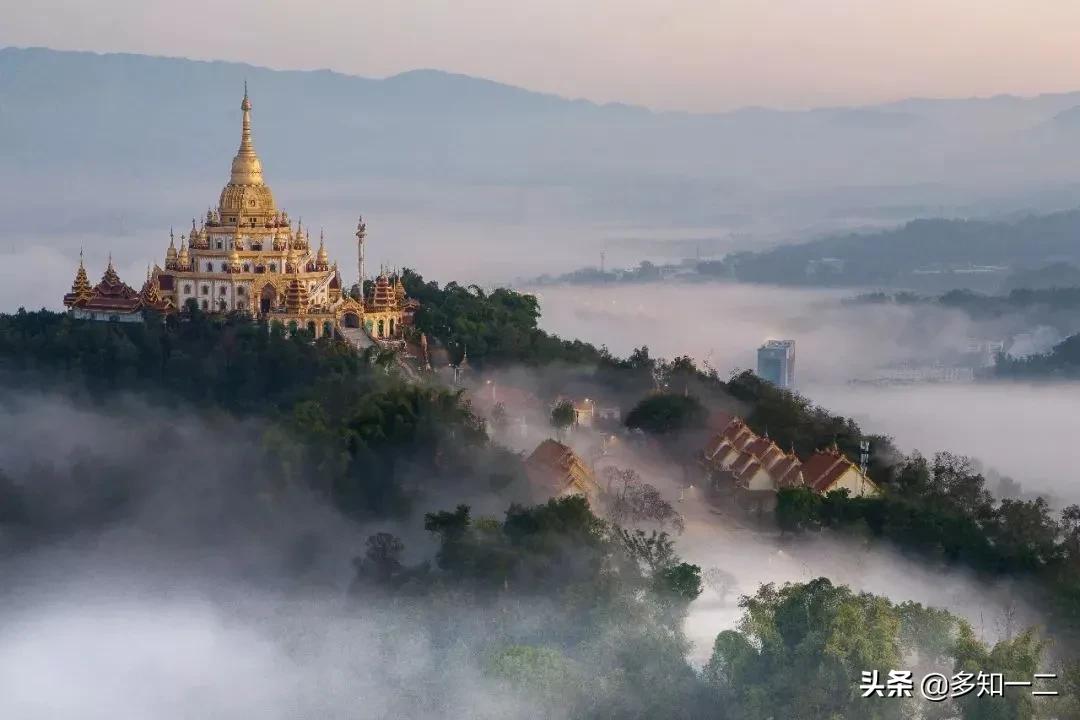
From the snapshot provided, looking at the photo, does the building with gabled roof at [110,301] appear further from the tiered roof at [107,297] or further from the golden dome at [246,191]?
the golden dome at [246,191]

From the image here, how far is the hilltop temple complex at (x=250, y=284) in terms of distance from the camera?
36.9 metres

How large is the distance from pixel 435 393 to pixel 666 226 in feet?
347

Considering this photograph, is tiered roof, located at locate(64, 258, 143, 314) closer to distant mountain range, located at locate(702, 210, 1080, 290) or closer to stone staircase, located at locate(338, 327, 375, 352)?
stone staircase, located at locate(338, 327, 375, 352)

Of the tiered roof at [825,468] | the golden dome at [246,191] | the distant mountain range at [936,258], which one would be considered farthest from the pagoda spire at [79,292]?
the distant mountain range at [936,258]

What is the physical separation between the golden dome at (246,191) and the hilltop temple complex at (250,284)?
0.06ft

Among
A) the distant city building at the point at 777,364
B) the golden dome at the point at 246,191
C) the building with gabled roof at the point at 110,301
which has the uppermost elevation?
the golden dome at the point at 246,191

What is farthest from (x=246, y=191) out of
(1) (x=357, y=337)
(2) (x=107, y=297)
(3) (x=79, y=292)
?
(1) (x=357, y=337)

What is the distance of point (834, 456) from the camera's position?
32.3 m

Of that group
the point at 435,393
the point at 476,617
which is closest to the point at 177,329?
the point at 435,393

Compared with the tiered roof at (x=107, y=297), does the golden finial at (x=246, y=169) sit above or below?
above

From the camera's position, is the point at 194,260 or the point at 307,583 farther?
the point at 194,260

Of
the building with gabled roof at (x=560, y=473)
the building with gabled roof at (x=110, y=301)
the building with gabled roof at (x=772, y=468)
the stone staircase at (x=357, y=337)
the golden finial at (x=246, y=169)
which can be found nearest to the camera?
the building with gabled roof at (x=560, y=473)

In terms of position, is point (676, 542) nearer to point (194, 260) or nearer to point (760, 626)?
point (760, 626)

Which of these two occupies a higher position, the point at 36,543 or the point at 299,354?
the point at 299,354
